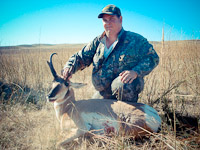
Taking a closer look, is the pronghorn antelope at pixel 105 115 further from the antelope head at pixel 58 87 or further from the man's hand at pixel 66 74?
the man's hand at pixel 66 74

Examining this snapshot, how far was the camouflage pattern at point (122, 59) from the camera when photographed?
3.02 meters

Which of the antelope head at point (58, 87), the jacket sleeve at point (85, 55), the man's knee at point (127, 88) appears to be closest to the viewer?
the antelope head at point (58, 87)

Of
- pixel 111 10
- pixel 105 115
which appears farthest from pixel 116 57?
pixel 105 115

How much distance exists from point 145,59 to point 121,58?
0.52 metres

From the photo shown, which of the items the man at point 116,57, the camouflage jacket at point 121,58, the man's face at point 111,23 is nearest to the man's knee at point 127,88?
the man at point 116,57

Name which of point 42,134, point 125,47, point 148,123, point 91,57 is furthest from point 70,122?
point 125,47

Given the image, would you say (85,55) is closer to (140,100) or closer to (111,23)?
(111,23)

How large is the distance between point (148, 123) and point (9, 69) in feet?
17.1

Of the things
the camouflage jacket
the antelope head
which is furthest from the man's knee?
the antelope head

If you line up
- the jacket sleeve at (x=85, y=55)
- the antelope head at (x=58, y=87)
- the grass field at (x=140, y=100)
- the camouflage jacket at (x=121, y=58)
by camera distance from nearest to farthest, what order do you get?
1. the grass field at (x=140, y=100)
2. the antelope head at (x=58, y=87)
3. the camouflage jacket at (x=121, y=58)
4. the jacket sleeve at (x=85, y=55)

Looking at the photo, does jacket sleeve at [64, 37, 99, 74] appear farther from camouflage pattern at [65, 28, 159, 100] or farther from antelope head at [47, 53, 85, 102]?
antelope head at [47, 53, 85, 102]

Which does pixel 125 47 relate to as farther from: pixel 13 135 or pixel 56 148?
pixel 13 135

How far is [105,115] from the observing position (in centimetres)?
257

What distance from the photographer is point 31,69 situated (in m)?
5.54
